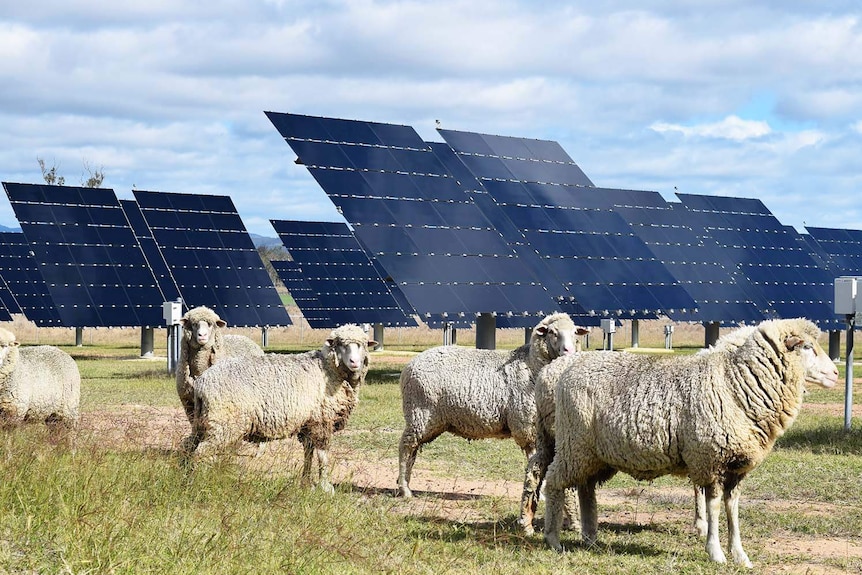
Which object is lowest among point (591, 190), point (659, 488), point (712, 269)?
point (659, 488)

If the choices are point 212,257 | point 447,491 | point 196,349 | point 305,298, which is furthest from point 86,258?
point 447,491

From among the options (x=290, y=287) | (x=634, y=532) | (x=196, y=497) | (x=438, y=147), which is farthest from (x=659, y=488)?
(x=290, y=287)

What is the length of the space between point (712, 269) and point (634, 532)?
975 inches

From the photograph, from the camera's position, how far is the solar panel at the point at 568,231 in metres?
27.9

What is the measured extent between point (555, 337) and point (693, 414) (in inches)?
123

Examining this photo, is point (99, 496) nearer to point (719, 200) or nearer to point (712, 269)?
point (712, 269)

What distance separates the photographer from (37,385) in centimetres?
1301

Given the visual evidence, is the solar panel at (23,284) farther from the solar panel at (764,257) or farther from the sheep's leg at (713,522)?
the sheep's leg at (713,522)

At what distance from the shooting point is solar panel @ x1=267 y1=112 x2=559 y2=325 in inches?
944

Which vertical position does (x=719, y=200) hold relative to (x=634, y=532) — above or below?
above

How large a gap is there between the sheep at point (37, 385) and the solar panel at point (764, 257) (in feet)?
78.1

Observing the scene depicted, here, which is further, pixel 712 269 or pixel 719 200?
pixel 719 200

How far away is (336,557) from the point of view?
800cm

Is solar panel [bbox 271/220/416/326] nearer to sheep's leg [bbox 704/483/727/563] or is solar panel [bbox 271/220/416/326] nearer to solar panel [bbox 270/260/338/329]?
solar panel [bbox 270/260/338/329]
